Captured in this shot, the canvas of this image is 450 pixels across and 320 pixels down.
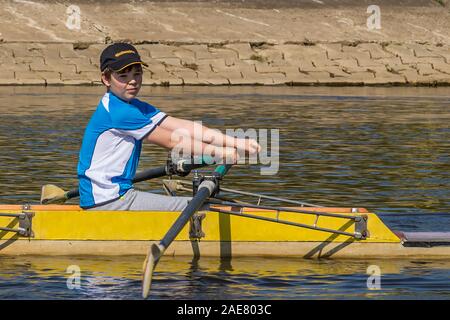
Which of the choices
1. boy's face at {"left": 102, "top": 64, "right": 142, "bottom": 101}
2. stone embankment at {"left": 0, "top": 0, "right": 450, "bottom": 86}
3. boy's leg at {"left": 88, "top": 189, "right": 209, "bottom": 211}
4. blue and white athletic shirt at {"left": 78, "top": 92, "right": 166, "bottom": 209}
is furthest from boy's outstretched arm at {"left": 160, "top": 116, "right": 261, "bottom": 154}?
stone embankment at {"left": 0, "top": 0, "right": 450, "bottom": 86}

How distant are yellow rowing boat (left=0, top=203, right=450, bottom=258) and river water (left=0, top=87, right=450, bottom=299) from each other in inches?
4.6

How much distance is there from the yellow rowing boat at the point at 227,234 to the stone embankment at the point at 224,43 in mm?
21859

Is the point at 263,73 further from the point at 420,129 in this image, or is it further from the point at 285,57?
the point at 420,129

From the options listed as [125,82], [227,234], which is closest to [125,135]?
[125,82]

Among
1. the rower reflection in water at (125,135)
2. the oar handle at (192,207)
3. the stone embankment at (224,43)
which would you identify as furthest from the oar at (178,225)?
the stone embankment at (224,43)

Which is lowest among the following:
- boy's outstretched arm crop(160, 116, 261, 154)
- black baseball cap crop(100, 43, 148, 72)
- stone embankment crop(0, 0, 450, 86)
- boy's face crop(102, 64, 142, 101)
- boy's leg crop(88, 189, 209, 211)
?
boy's leg crop(88, 189, 209, 211)

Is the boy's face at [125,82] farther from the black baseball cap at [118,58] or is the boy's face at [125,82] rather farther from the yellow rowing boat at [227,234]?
the yellow rowing boat at [227,234]

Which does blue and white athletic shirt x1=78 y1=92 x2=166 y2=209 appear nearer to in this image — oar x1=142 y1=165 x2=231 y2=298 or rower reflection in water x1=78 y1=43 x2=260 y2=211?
rower reflection in water x1=78 y1=43 x2=260 y2=211

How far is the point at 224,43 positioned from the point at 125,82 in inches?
998

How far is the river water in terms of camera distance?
10.7 metres

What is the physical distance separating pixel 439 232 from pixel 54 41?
24.2m

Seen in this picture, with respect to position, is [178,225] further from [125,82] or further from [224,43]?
[224,43]

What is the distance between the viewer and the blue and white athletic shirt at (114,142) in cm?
1084

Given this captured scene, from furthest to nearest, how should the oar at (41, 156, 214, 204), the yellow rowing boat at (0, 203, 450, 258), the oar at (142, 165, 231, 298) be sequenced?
the yellow rowing boat at (0, 203, 450, 258) → the oar at (41, 156, 214, 204) → the oar at (142, 165, 231, 298)
